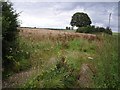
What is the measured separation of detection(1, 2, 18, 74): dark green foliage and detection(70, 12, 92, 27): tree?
633 inches

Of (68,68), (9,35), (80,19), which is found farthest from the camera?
(80,19)

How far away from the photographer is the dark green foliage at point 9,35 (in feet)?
38.3

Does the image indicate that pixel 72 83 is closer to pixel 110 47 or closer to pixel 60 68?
pixel 60 68

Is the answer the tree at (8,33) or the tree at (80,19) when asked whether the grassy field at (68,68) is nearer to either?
the tree at (8,33)

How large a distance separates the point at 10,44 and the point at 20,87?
1.97 metres

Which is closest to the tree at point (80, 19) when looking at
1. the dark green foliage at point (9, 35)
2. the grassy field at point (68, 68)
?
the grassy field at point (68, 68)

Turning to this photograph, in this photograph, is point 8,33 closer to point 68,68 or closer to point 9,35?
point 9,35

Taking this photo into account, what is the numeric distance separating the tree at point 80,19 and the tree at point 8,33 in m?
16.1

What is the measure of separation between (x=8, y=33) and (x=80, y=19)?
17.7 m

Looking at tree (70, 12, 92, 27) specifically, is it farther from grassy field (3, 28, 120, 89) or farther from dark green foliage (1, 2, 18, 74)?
dark green foliage (1, 2, 18, 74)

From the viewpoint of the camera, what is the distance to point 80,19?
2925cm

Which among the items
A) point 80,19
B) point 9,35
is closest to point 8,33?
point 9,35

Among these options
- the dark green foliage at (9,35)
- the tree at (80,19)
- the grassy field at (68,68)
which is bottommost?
the grassy field at (68,68)

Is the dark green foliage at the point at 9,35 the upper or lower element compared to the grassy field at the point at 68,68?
upper
